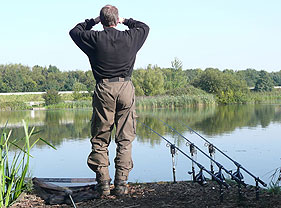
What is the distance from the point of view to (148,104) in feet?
82.9

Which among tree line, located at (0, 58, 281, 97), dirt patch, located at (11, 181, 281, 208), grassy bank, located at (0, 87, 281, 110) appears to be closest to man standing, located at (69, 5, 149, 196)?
dirt patch, located at (11, 181, 281, 208)

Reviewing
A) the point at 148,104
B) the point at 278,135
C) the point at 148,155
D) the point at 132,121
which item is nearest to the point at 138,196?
the point at 132,121

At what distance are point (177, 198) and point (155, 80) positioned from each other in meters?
28.0

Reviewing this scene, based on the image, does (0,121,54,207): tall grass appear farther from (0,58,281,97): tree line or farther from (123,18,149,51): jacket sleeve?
(0,58,281,97): tree line

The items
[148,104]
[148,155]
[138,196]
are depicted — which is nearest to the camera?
[138,196]

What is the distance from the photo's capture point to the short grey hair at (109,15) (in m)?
3.52

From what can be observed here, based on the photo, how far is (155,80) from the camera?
3120cm

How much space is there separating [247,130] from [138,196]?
25.8 feet

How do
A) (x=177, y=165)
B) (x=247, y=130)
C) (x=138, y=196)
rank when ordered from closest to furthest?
(x=138, y=196)
(x=177, y=165)
(x=247, y=130)

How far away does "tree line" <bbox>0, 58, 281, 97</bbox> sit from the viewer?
29.5 m

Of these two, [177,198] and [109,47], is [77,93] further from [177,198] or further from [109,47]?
[177,198]

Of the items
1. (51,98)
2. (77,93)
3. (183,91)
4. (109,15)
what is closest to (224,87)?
(183,91)

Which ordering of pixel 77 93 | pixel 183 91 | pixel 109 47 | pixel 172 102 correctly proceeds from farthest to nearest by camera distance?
pixel 77 93
pixel 183 91
pixel 172 102
pixel 109 47

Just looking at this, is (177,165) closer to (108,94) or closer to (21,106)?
(108,94)
